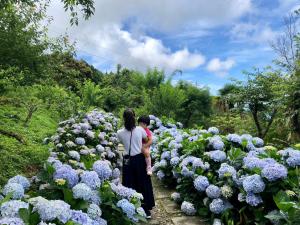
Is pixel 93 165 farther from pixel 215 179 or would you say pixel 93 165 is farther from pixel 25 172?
pixel 215 179

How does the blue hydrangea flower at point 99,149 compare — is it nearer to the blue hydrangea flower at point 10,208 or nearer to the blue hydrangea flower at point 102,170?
the blue hydrangea flower at point 102,170

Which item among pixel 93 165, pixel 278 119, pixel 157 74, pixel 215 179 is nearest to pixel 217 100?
pixel 157 74

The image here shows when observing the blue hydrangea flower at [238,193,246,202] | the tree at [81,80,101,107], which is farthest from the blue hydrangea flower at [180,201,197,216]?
the tree at [81,80,101,107]

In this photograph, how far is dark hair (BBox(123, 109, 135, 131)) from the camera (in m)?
5.25

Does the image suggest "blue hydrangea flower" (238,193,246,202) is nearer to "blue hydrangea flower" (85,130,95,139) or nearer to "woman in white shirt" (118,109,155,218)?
"woman in white shirt" (118,109,155,218)

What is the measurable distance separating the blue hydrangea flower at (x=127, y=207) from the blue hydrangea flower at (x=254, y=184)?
4.84 feet

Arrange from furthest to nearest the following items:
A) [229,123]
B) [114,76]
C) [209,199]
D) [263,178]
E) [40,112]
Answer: [114,76]
[229,123]
[40,112]
[209,199]
[263,178]

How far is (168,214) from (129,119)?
4.66ft

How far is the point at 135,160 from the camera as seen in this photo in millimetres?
5430

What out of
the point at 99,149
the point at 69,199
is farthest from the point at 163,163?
the point at 69,199

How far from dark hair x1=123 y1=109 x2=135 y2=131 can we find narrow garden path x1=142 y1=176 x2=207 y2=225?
1.23 meters

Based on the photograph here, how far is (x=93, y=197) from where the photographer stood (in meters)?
3.13

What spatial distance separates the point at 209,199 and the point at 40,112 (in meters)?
7.44

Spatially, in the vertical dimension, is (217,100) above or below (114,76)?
below
